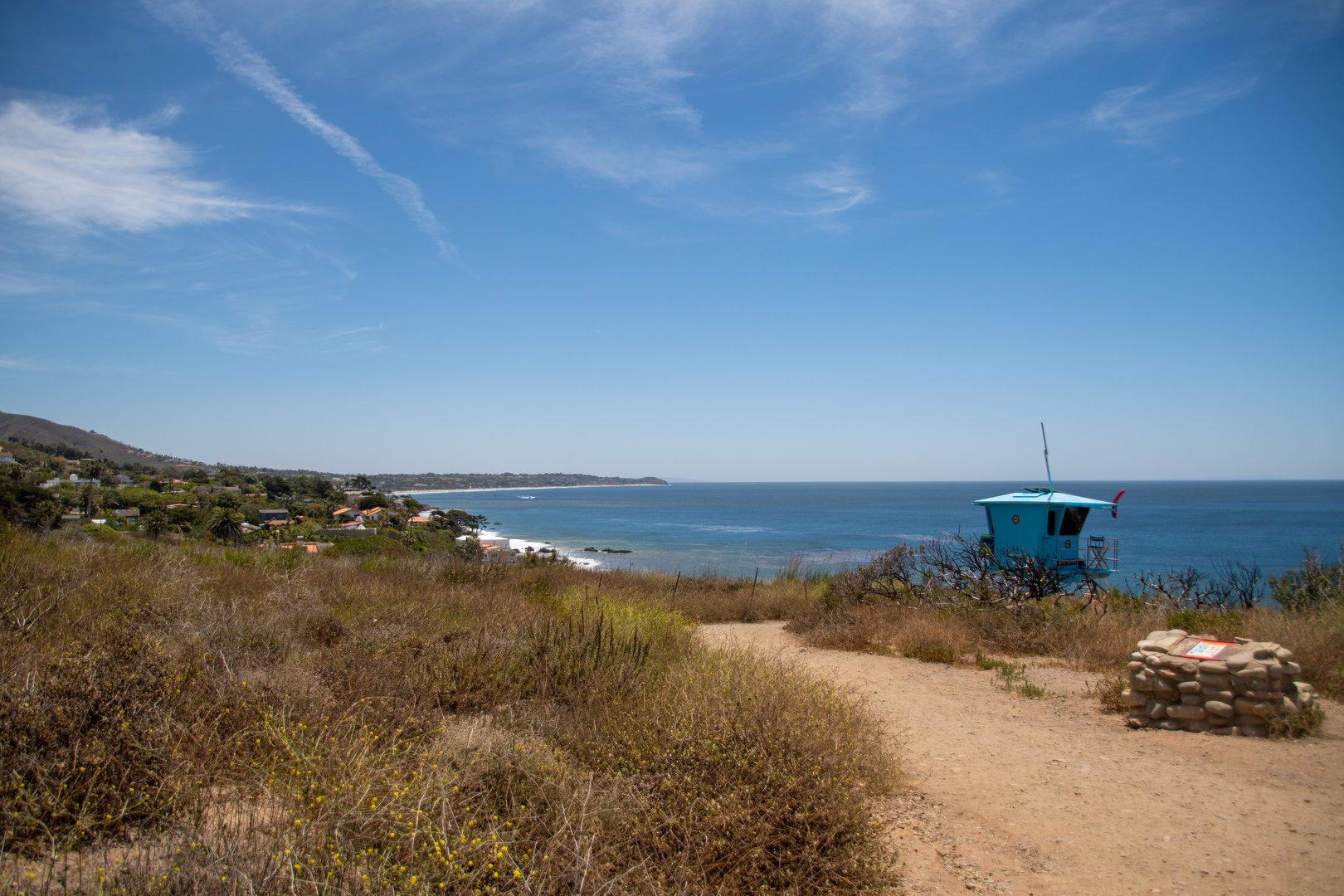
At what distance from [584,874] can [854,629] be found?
34.4 feet

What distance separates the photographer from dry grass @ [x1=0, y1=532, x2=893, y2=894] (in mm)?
3107

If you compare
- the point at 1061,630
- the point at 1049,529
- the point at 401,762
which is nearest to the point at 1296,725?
the point at 1061,630

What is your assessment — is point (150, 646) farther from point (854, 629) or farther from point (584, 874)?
point (854, 629)

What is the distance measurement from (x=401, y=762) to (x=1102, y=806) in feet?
16.1

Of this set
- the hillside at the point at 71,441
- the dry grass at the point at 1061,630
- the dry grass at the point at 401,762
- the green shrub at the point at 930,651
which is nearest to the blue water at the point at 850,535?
the dry grass at the point at 1061,630

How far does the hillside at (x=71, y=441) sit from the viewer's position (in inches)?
1431

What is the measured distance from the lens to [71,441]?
49031 millimetres

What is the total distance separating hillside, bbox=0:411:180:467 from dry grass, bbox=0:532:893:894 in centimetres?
3468

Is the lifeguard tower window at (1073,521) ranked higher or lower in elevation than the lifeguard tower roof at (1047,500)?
Result: lower

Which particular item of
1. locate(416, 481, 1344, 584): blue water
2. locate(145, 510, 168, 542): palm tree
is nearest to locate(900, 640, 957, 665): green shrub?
locate(416, 481, 1344, 584): blue water

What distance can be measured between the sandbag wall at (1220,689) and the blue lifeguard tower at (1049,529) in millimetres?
9038

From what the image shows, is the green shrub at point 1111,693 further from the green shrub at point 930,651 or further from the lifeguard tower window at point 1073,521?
the lifeguard tower window at point 1073,521

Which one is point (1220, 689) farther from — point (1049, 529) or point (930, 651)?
point (1049, 529)

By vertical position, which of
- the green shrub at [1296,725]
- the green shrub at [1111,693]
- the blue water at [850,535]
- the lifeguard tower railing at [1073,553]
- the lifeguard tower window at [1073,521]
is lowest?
the blue water at [850,535]
